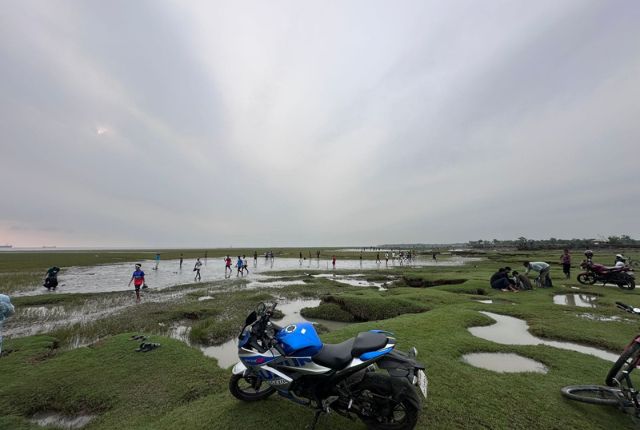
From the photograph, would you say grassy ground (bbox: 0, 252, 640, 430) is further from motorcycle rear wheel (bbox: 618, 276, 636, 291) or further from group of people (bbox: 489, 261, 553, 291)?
motorcycle rear wheel (bbox: 618, 276, 636, 291)

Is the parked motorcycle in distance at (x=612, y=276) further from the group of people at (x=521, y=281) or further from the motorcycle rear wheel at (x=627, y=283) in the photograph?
the group of people at (x=521, y=281)

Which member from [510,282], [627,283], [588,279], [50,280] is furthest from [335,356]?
[50,280]

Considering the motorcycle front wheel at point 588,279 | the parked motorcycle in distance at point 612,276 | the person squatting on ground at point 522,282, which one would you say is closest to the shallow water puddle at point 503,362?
the person squatting on ground at point 522,282

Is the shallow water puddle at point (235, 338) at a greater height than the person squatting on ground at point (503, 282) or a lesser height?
lesser

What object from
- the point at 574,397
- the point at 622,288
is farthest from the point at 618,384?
the point at 622,288

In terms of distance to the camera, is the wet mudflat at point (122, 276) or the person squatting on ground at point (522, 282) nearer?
the person squatting on ground at point (522, 282)

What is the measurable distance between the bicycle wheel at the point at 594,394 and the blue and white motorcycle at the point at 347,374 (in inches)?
121

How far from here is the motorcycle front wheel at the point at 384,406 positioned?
3653mm

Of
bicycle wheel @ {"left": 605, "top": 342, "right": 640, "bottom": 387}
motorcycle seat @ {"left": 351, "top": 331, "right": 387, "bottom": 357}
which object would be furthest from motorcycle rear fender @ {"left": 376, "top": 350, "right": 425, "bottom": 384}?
bicycle wheel @ {"left": 605, "top": 342, "right": 640, "bottom": 387}

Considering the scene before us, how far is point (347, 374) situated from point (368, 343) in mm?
538

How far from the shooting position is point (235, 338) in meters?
9.48

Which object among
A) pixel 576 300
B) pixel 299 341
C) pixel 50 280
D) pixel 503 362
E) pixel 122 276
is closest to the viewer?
pixel 299 341

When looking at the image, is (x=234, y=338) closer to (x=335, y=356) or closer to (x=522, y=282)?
(x=335, y=356)

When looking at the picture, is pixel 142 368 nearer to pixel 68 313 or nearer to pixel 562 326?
pixel 68 313
